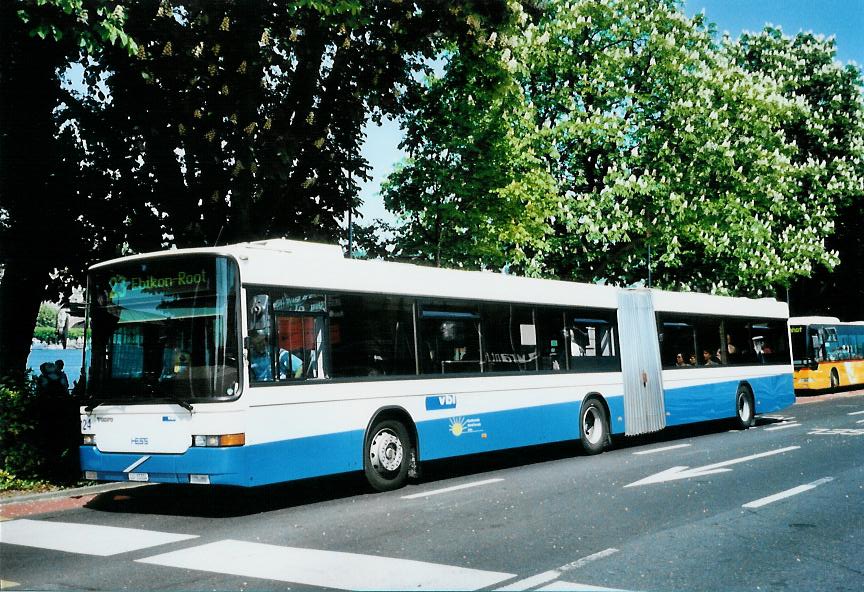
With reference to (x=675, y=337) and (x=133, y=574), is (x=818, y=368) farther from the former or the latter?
(x=133, y=574)

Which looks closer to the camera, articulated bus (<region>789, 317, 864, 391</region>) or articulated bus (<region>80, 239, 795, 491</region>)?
articulated bus (<region>80, 239, 795, 491</region>)

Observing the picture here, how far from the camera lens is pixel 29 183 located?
658 inches

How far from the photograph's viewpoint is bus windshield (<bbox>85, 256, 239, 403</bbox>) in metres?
9.90

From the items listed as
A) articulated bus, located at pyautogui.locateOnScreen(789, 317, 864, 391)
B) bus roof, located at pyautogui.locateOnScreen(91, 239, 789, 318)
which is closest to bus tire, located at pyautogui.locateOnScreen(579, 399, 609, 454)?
bus roof, located at pyautogui.locateOnScreen(91, 239, 789, 318)

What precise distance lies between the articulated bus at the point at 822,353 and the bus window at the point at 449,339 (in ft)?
82.3

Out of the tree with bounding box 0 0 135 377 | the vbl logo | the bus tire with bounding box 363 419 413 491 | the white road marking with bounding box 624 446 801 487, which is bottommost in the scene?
the white road marking with bounding box 624 446 801 487

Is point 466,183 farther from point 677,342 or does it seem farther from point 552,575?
point 552,575

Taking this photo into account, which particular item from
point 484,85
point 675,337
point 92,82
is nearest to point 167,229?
point 92,82

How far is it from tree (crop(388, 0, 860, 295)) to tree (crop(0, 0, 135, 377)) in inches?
557

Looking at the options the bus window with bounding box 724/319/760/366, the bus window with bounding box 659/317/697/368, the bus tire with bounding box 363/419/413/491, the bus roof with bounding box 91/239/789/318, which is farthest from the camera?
the bus window with bounding box 724/319/760/366

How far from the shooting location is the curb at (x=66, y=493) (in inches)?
440

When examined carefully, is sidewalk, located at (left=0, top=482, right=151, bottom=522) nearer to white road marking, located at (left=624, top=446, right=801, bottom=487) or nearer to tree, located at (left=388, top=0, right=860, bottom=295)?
white road marking, located at (left=624, top=446, right=801, bottom=487)

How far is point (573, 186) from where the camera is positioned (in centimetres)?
3030

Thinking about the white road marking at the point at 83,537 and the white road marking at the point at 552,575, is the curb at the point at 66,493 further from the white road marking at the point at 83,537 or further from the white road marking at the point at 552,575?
the white road marking at the point at 552,575
